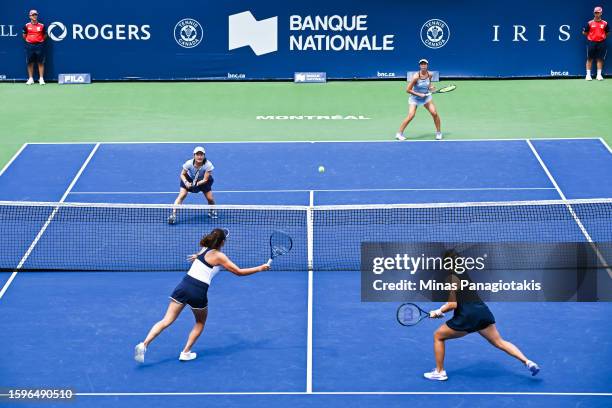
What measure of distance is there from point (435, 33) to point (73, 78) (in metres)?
10.4

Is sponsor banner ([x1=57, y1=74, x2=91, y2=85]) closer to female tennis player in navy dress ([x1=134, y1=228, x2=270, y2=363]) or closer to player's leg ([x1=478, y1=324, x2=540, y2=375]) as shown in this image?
female tennis player in navy dress ([x1=134, y1=228, x2=270, y2=363])

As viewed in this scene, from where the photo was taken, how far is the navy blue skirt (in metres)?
14.6

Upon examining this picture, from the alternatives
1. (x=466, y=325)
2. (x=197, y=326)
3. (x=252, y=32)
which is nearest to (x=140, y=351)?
(x=197, y=326)

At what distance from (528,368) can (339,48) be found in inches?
803

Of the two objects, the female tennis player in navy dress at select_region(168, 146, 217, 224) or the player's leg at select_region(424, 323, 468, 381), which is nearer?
the player's leg at select_region(424, 323, 468, 381)

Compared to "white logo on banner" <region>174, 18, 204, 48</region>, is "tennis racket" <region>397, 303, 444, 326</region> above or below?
below

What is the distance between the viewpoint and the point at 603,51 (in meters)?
33.6

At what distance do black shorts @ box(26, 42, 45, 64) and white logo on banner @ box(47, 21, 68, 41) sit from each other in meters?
0.40

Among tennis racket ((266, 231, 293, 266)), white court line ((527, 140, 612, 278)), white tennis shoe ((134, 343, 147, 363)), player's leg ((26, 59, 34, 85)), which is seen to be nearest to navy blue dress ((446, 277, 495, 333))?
tennis racket ((266, 231, 293, 266))

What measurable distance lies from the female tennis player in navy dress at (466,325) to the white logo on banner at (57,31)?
22.0 metres

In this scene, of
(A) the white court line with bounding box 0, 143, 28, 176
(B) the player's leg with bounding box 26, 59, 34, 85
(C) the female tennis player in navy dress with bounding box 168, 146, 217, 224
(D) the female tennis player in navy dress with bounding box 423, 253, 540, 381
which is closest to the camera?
(D) the female tennis player in navy dress with bounding box 423, 253, 540, 381

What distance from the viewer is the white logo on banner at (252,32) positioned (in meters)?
33.7

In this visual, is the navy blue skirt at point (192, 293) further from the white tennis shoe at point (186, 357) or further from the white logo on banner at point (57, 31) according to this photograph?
the white logo on banner at point (57, 31)

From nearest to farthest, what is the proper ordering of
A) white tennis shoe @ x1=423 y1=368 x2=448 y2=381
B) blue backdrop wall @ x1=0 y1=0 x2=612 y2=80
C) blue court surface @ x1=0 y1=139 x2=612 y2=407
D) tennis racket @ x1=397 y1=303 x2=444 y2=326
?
1. tennis racket @ x1=397 y1=303 x2=444 y2=326
2. blue court surface @ x1=0 y1=139 x2=612 y2=407
3. white tennis shoe @ x1=423 y1=368 x2=448 y2=381
4. blue backdrop wall @ x1=0 y1=0 x2=612 y2=80
